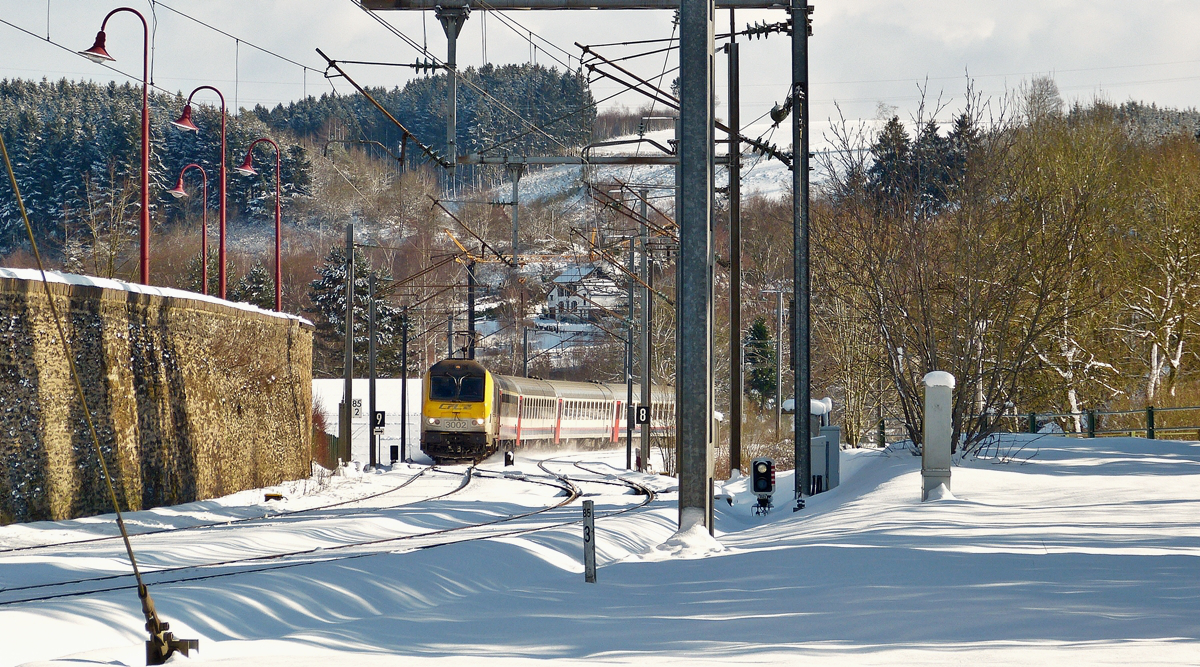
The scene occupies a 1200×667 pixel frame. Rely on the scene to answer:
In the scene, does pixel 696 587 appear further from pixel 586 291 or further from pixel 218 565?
pixel 586 291

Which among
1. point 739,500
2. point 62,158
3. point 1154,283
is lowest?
point 739,500

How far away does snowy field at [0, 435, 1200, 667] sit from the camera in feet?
22.2

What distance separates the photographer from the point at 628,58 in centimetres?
2020

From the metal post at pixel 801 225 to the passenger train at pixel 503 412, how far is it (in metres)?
20.7

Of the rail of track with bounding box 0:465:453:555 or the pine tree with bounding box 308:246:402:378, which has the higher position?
the pine tree with bounding box 308:246:402:378

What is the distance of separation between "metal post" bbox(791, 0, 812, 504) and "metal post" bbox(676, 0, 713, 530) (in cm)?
759

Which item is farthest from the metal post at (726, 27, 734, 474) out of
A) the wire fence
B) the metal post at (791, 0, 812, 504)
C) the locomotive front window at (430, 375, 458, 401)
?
the locomotive front window at (430, 375, 458, 401)

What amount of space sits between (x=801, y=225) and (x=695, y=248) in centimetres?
799

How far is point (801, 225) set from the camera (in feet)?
67.1

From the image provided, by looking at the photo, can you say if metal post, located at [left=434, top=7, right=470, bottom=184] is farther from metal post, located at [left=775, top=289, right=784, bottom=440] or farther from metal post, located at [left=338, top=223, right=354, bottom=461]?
metal post, located at [left=775, top=289, right=784, bottom=440]

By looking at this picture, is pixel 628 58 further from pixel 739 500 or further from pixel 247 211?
pixel 247 211

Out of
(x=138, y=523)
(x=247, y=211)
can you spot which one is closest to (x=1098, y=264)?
(x=138, y=523)

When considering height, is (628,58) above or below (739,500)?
above

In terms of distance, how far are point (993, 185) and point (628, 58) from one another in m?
7.18
